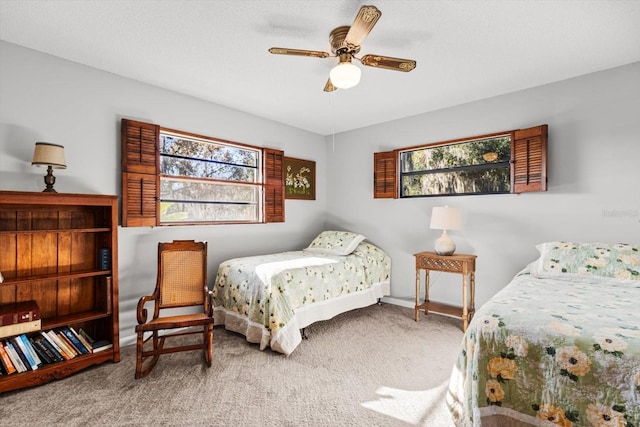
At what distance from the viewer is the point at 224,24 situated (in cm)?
218

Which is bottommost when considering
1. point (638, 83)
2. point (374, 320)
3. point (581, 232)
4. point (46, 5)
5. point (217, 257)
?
point (374, 320)

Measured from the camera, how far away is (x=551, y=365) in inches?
54.8

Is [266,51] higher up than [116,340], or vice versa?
[266,51]

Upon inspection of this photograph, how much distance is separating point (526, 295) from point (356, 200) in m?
3.01

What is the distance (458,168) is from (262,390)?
3249mm

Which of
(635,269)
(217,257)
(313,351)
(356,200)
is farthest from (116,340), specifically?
(635,269)

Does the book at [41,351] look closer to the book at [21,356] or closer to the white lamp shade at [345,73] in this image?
the book at [21,356]

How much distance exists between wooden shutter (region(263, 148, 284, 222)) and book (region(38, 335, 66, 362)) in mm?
2453

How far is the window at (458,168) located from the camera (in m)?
Answer: 3.57

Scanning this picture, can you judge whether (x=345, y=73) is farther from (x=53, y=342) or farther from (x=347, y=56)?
(x=53, y=342)

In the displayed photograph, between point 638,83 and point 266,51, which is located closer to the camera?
point 266,51

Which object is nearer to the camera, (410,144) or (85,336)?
(85,336)

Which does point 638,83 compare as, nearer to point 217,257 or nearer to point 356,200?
point 356,200

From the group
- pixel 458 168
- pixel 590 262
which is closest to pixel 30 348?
pixel 590 262
